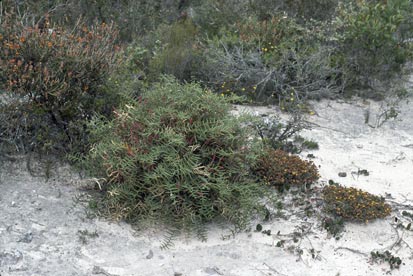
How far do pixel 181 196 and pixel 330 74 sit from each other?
405 centimetres

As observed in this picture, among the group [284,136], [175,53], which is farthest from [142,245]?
[175,53]

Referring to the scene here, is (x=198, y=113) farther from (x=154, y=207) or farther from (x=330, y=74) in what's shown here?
(x=330, y=74)

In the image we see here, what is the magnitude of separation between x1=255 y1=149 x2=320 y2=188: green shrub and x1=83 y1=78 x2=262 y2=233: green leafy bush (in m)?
0.29

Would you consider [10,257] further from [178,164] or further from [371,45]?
[371,45]

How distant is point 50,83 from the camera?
17.3ft

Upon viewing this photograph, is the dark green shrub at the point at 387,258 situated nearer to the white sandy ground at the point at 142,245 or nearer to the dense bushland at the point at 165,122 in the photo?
the white sandy ground at the point at 142,245

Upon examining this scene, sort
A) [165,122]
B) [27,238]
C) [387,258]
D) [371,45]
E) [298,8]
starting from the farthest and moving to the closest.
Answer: [298,8]
[371,45]
[165,122]
[387,258]
[27,238]

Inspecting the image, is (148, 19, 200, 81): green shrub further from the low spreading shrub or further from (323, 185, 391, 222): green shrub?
(323, 185, 391, 222): green shrub

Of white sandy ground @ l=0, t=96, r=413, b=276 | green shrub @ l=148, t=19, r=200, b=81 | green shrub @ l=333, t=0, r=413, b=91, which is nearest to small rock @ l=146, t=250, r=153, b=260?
white sandy ground @ l=0, t=96, r=413, b=276

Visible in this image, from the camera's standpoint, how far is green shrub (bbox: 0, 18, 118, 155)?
534 centimetres

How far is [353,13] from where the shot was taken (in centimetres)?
880

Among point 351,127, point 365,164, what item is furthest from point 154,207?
point 351,127

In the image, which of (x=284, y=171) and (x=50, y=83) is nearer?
(x=50, y=83)

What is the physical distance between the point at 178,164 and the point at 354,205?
163 cm
